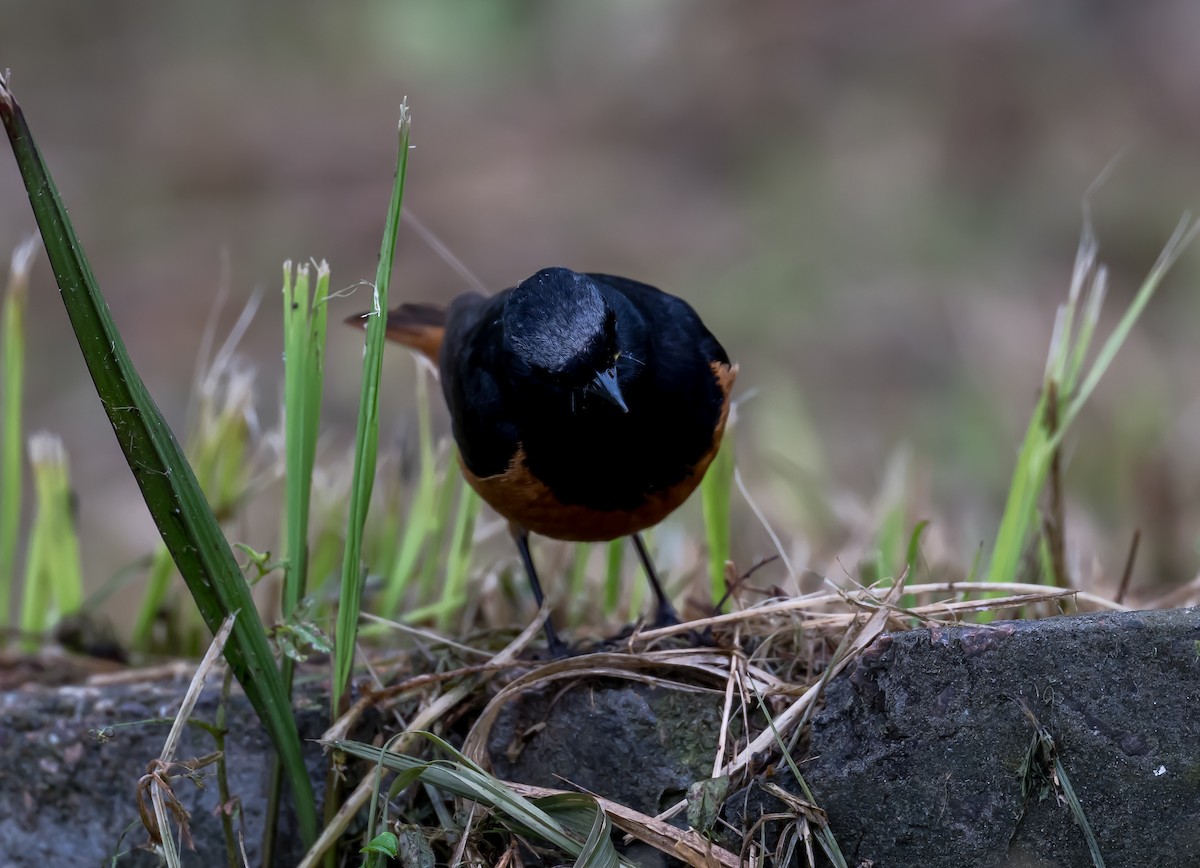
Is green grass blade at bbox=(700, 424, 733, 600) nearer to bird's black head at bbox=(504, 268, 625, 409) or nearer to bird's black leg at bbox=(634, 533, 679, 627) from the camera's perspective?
bird's black leg at bbox=(634, 533, 679, 627)

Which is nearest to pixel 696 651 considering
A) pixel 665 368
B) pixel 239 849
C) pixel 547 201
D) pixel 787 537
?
pixel 665 368

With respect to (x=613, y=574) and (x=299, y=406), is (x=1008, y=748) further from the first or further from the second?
(x=613, y=574)

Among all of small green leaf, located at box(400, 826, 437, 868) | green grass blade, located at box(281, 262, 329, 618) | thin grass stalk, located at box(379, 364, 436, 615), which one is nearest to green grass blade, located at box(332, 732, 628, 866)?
small green leaf, located at box(400, 826, 437, 868)

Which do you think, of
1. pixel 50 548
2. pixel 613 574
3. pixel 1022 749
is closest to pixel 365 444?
pixel 1022 749

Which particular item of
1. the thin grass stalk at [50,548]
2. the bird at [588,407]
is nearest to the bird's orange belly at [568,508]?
the bird at [588,407]

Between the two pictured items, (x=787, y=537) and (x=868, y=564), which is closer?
(x=868, y=564)

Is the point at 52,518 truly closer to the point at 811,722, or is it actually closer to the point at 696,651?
the point at 696,651

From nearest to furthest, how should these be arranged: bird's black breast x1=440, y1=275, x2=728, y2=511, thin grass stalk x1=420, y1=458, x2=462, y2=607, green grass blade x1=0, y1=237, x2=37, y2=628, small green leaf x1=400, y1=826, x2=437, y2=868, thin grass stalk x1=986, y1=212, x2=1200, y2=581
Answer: small green leaf x1=400, y1=826, x2=437, y2=868 → bird's black breast x1=440, y1=275, x2=728, y2=511 → thin grass stalk x1=986, y1=212, x2=1200, y2=581 → thin grass stalk x1=420, y1=458, x2=462, y2=607 → green grass blade x1=0, y1=237, x2=37, y2=628
